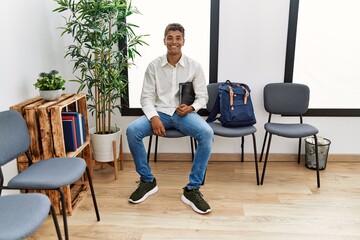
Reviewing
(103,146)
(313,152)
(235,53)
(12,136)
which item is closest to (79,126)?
(103,146)

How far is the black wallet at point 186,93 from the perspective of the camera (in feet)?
8.85

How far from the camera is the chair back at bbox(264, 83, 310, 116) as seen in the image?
2.95 m

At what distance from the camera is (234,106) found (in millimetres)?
2719

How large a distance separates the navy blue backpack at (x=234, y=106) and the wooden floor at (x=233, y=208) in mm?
535

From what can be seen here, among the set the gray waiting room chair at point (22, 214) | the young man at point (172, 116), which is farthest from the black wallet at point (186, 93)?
the gray waiting room chair at point (22, 214)

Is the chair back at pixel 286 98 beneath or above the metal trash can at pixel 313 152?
above

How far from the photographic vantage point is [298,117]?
317 cm

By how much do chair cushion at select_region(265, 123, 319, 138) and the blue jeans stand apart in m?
0.60

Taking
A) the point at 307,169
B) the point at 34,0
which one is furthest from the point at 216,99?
the point at 34,0

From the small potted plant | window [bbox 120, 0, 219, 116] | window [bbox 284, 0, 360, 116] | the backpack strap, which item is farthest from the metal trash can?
the small potted plant

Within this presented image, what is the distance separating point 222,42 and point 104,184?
66.3 inches

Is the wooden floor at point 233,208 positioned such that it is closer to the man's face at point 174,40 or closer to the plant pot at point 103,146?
the plant pot at point 103,146

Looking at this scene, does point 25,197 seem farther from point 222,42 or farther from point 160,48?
point 222,42

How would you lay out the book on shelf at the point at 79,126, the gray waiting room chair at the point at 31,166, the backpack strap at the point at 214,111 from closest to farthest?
the gray waiting room chair at the point at 31,166 → the book on shelf at the point at 79,126 → the backpack strap at the point at 214,111
